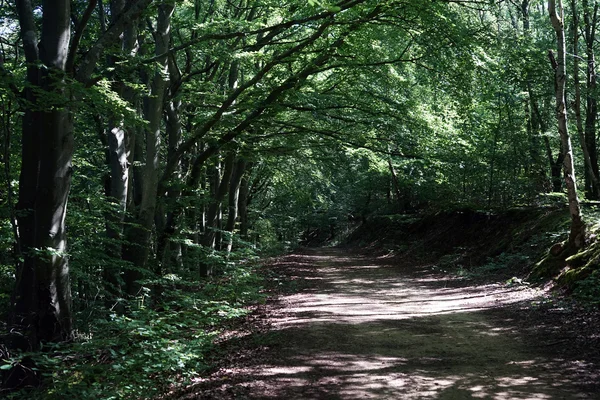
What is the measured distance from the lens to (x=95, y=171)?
15602 mm

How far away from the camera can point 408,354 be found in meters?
6.36

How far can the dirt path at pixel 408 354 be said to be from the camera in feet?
16.4

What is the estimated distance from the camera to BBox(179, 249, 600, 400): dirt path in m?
5.01

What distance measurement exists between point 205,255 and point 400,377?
6867 mm

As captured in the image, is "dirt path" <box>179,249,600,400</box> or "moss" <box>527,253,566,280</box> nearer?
"dirt path" <box>179,249,600,400</box>

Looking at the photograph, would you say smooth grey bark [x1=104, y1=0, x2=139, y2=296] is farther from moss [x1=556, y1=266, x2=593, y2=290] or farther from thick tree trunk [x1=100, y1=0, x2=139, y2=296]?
moss [x1=556, y1=266, x2=593, y2=290]

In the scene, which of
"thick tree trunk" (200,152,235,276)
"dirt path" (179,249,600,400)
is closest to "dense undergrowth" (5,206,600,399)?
"dirt path" (179,249,600,400)

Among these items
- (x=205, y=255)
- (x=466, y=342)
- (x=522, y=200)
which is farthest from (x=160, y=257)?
(x=522, y=200)

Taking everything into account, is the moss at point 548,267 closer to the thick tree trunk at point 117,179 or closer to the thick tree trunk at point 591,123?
the thick tree trunk at point 591,123

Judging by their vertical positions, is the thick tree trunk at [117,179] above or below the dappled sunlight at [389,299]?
above

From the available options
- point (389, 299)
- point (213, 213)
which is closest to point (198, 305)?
point (389, 299)

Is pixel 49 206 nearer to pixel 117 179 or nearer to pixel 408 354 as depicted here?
pixel 117 179

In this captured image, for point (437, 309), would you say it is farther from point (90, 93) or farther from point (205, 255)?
point (90, 93)

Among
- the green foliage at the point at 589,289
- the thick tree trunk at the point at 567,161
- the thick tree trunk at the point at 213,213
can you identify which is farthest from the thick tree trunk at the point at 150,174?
the green foliage at the point at 589,289
